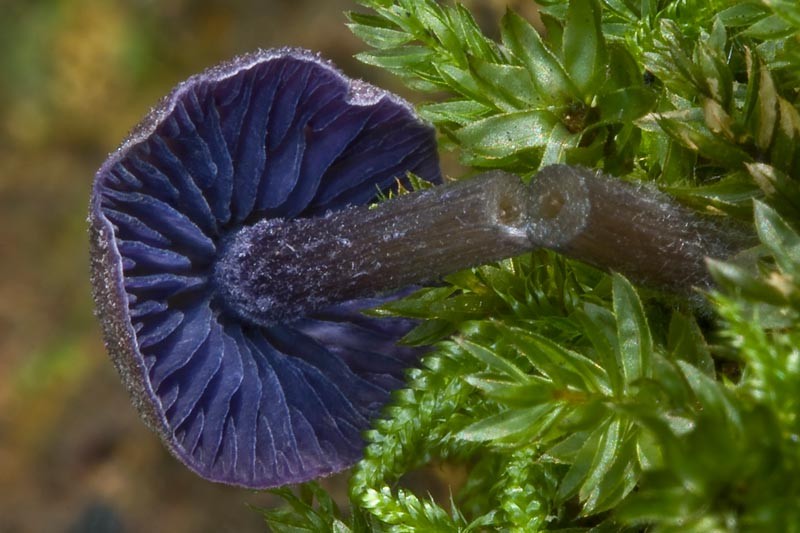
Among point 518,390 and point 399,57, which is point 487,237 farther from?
point 399,57

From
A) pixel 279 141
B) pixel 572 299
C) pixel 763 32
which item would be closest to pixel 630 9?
pixel 763 32

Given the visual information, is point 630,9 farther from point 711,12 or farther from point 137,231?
point 137,231

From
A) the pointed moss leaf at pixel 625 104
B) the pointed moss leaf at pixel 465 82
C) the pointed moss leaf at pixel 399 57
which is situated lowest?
the pointed moss leaf at pixel 625 104

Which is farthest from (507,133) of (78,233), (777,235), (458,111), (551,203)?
(78,233)

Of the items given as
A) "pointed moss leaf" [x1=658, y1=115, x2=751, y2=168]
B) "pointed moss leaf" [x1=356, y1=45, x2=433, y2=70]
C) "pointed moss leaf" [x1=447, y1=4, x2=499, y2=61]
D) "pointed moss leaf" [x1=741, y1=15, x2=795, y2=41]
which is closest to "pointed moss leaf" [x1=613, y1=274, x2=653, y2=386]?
"pointed moss leaf" [x1=658, y1=115, x2=751, y2=168]

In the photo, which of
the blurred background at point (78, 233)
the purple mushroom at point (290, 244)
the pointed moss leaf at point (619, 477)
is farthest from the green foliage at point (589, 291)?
the blurred background at point (78, 233)

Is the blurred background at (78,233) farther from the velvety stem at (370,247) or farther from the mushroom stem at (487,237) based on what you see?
the mushroom stem at (487,237)
